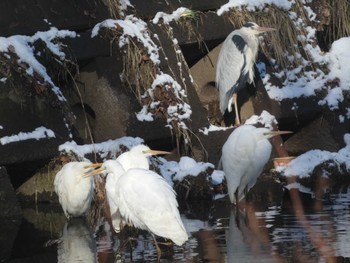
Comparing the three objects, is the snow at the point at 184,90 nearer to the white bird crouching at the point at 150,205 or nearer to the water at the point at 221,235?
the water at the point at 221,235

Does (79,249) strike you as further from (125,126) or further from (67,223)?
(125,126)

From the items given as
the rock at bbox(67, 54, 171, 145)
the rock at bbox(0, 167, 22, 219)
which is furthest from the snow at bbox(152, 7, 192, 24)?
the rock at bbox(0, 167, 22, 219)

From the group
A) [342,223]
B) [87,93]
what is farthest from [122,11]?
[342,223]

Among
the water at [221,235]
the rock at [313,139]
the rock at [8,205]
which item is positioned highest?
the rock at [313,139]

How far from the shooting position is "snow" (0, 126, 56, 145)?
1185 centimetres

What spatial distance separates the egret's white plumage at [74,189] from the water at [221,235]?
0.16 meters

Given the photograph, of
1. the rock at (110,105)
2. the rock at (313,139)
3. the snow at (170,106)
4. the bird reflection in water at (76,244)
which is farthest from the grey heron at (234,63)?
the bird reflection in water at (76,244)

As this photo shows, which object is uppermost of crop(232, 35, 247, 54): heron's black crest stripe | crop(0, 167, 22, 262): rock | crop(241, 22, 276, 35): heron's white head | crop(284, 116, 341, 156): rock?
crop(241, 22, 276, 35): heron's white head

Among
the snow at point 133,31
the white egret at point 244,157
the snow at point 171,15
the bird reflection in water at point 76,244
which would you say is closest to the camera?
the bird reflection in water at point 76,244

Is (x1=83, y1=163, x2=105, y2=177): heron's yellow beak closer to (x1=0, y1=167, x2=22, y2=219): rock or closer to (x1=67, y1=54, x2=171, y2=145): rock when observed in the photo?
(x1=0, y1=167, x2=22, y2=219): rock

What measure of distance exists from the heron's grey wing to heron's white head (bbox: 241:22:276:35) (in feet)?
0.61

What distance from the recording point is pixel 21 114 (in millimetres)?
12234

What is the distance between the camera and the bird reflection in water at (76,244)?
913 cm

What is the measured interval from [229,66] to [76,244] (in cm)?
573
